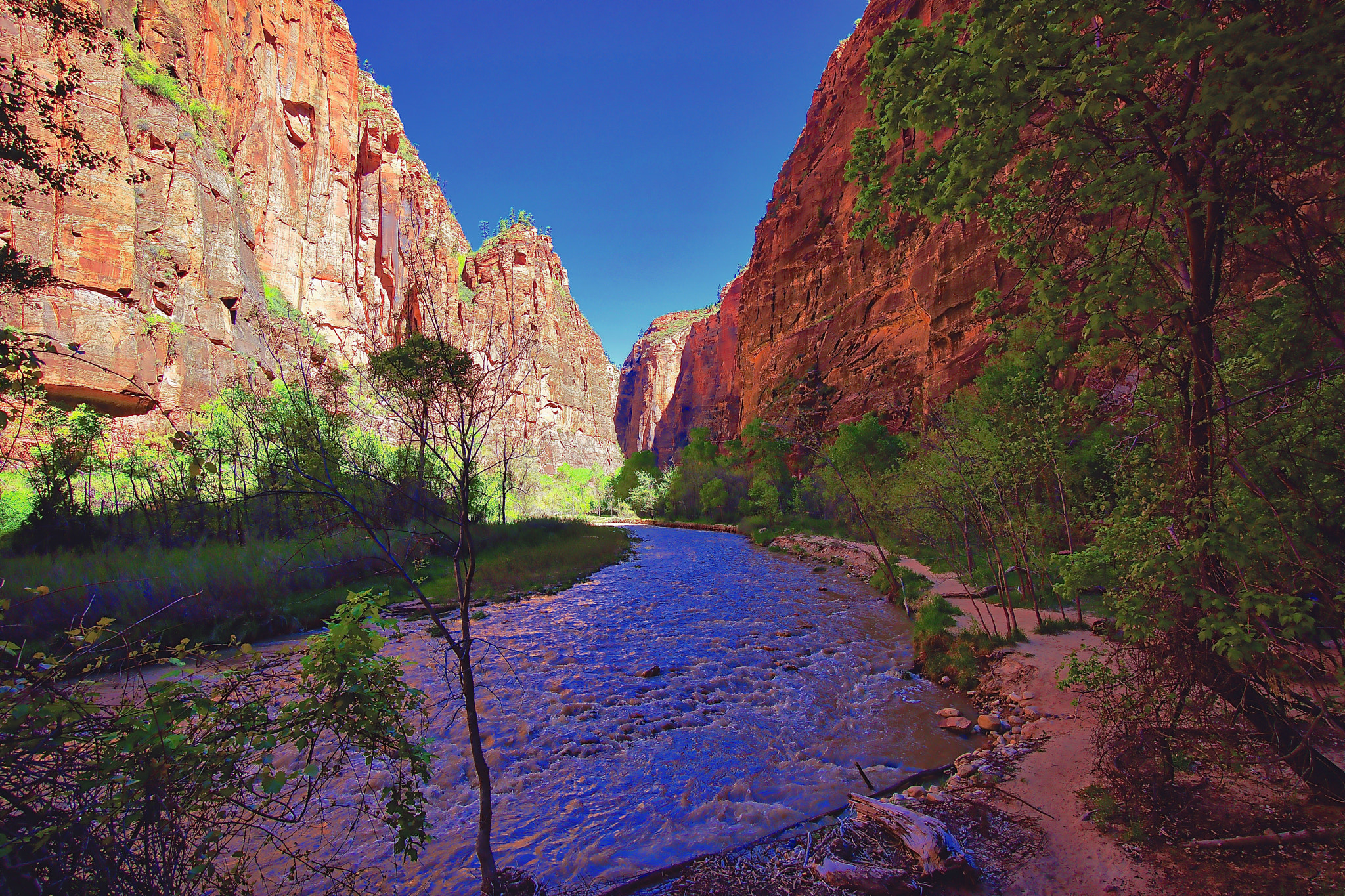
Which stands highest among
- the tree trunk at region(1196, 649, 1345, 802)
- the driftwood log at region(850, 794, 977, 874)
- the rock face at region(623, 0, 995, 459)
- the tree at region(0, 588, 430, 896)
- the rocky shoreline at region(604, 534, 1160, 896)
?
the rock face at region(623, 0, 995, 459)

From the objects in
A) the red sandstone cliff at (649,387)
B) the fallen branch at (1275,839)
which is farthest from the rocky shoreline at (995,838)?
the red sandstone cliff at (649,387)

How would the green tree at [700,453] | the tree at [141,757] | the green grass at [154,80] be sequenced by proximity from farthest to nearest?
the green tree at [700,453] → the green grass at [154,80] → the tree at [141,757]

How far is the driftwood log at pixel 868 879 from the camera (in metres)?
3.10

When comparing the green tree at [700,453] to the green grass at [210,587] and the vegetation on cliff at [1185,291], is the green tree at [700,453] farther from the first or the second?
the vegetation on cliff at [1185,291]

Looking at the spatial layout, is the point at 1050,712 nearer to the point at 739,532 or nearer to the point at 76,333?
the point at 739,532

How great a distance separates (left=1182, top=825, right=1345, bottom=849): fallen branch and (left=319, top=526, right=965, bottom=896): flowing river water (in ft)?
7.86

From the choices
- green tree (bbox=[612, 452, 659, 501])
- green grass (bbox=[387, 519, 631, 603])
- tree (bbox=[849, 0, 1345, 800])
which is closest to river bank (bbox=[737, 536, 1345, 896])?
tree (bbox=[849, 0, 1345, 800])

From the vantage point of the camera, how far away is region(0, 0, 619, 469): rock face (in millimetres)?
22031

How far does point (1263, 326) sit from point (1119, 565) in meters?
1.73

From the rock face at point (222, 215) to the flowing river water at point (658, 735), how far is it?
445 cm

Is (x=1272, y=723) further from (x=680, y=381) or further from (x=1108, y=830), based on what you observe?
(x=680, y=381)

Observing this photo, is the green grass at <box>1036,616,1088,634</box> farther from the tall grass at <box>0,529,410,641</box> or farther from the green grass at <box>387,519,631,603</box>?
the green grass at <box>387,519,631,603</box>

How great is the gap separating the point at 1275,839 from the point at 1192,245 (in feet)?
11.7

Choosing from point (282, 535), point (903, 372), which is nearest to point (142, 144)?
point (282, 535)
